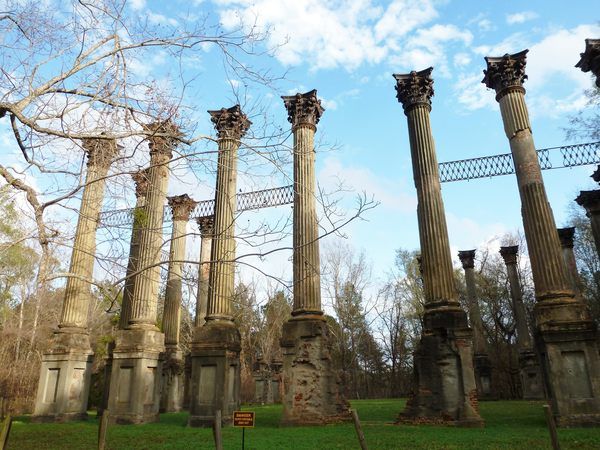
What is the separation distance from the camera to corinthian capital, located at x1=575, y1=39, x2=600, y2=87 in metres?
13.6

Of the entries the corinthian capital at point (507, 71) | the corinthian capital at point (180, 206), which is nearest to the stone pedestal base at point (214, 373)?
the corinthian capital at point (180, 206)

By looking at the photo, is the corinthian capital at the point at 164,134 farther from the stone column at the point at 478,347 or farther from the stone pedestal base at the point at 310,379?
the stone column at the point at 478,347

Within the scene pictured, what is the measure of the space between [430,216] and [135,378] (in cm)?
1075

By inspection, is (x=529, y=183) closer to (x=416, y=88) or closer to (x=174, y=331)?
(x=416, y=88)

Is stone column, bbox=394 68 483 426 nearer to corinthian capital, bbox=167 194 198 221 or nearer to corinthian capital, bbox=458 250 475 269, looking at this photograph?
corinthian capital, bbox=167 194 198 221

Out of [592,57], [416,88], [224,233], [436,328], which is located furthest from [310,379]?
[592,57]

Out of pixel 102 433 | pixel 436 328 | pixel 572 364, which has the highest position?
pixel 436 328

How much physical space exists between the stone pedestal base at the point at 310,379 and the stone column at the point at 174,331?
8.68 m

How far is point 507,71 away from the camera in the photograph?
1493 centimetres

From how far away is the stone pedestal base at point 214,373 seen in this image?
12.9m

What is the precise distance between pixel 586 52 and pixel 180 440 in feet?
53.4

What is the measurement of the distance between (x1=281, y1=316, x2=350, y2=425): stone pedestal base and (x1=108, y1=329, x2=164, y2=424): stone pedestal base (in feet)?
15.4

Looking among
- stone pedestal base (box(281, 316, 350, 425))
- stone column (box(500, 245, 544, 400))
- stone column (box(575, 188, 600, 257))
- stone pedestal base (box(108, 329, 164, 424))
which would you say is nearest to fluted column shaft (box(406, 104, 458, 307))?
stone pedestal base (box(281, 316, 350, 425))

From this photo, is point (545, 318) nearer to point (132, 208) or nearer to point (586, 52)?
point (586, 52)
